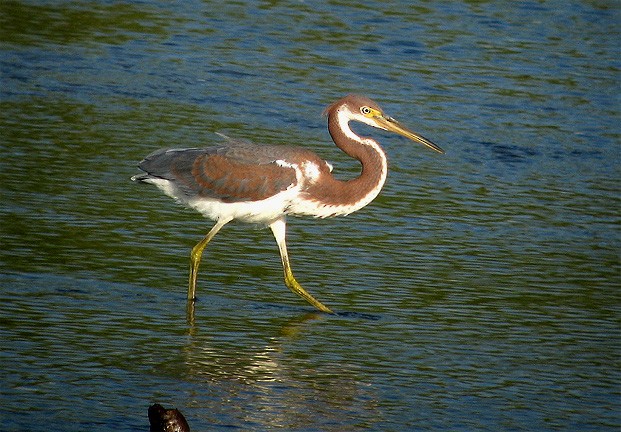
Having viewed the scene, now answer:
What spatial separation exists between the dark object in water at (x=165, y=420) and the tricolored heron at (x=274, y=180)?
9.59ft

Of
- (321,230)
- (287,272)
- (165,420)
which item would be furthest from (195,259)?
(165,420)

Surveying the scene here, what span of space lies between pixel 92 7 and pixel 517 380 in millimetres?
10617

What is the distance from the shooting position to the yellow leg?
933 centimetres

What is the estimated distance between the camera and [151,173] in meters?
9.93

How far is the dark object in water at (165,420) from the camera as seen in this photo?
6410 millimetres

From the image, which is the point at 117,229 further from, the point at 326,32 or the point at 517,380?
the point at 326,32

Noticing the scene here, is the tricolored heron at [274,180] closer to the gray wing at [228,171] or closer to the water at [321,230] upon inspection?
the gray wing at [228,171]

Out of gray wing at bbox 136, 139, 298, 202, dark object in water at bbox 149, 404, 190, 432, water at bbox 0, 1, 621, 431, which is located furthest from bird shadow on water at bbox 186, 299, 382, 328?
dark object in water at bbox 149, 404, 190, 432

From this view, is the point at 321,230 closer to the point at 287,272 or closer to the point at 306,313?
the point at 287,272

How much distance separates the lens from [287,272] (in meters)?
9.55

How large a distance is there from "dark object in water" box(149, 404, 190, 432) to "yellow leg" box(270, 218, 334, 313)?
9.57ft

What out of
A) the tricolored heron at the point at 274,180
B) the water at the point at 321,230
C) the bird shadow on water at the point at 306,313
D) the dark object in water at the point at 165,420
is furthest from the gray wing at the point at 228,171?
the dark object in water at the point at 165,420

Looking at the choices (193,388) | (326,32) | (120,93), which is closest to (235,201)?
(193,388)

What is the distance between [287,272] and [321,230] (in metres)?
1.45
